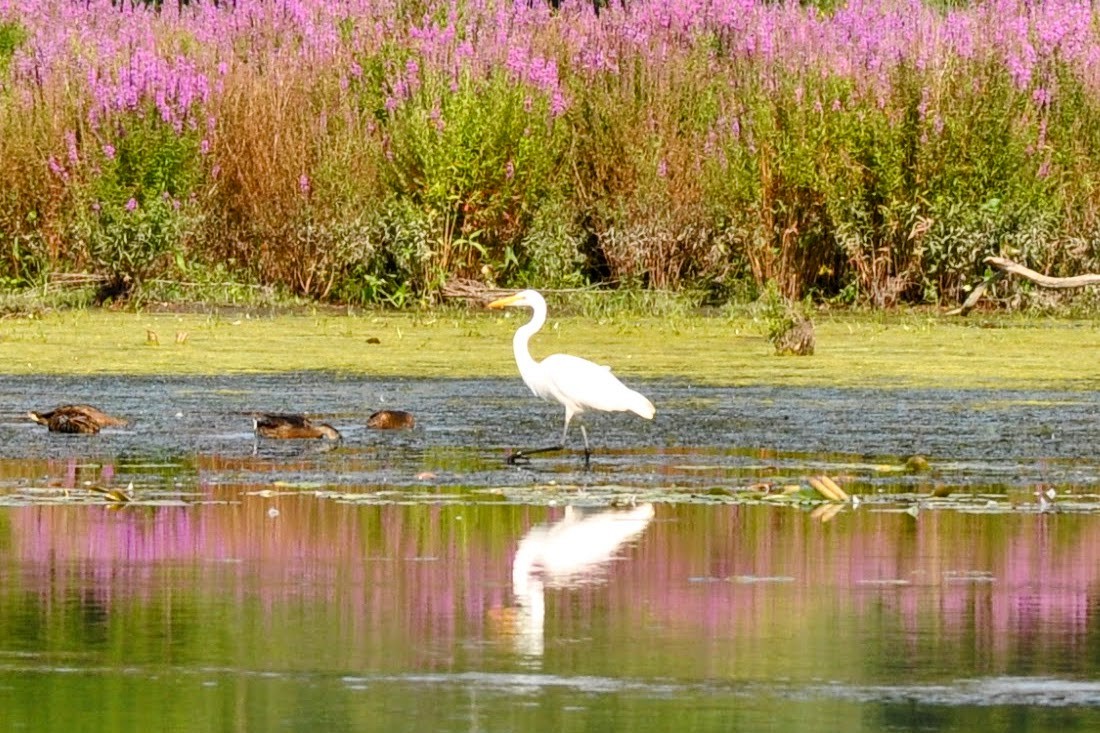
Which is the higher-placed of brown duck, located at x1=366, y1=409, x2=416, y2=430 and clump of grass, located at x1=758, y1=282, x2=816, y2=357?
clump of grass, located at x1=758, y1=282, x2=816, y2=357

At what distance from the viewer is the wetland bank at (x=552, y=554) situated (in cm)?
578

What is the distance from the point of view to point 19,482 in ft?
32.1

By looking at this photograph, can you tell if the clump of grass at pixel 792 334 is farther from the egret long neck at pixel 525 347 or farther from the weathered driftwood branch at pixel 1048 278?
the egret long neck at pixel 525 347

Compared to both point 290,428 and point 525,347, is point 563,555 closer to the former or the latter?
point 290,428

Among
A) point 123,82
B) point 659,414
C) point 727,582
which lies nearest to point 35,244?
point 123,82

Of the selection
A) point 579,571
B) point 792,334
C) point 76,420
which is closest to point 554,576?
point 579,571

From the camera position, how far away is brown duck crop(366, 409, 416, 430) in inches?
460

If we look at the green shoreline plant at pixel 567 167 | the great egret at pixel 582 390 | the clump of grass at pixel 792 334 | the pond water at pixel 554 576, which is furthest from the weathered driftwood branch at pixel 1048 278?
the great egret at pixel 582 390

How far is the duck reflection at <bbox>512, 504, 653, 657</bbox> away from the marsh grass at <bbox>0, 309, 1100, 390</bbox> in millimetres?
5222

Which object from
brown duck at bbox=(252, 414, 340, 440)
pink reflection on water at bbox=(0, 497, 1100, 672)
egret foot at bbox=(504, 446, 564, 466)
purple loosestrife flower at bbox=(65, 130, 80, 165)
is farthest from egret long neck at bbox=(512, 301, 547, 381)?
purple loosestrife flower at bbox=(65, 130, 80, 165)

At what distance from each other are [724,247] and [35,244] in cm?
540

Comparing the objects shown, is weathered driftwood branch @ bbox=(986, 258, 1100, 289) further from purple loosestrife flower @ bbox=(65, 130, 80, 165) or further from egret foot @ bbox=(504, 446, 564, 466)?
purple loosestrife flower @ bbox=(65, 130, 80, 165)

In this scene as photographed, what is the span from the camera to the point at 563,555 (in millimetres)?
7953

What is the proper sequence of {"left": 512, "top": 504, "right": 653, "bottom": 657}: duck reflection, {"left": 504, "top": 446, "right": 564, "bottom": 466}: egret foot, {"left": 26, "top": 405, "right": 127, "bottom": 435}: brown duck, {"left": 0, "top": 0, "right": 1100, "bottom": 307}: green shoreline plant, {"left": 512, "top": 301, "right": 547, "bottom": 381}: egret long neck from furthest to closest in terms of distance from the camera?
{"left": 0, "top": 0, "right": 1100, "bottom": 307}: green shoreline plant < {"left": 512, "top": 301, "right": 547, "bottom": 381}: egret long neck < {"left": 26, "top": 405, "right": 127, "bottom": 435}: brown duck < {"left": 504, "top": 446, "right": 564, "bottom": 466}: egret foot < {"left": 512, "top": 504, "right": 653, "bottom": 657}: duck reflection
